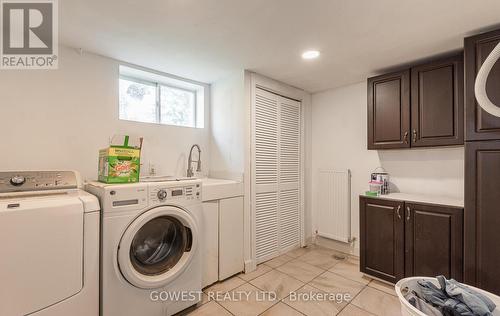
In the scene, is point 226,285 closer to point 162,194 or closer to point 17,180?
point 162,194

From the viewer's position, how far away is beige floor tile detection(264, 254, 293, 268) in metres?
2.65

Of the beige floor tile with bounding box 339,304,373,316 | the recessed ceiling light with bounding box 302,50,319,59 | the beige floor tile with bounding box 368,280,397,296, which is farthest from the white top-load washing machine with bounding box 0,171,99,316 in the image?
the beige floor tile with bounding box 368,280,397,296

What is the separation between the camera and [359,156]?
2873mm

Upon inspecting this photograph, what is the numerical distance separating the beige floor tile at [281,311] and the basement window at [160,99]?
2.04m

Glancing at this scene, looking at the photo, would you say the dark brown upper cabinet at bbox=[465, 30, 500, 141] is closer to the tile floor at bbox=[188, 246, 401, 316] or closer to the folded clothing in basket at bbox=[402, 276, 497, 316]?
the folded clothing in basket at bbox=[402, 276, 497, 316]

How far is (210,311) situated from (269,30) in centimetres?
219

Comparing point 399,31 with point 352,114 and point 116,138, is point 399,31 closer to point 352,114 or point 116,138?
point 352,114

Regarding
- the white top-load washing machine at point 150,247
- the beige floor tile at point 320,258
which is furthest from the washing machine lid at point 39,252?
the beige floor tile at point 320,258

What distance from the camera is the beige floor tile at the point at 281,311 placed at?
178 cm

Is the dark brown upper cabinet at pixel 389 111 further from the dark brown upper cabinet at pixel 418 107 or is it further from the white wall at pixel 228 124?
the white wall at pixel 228 124

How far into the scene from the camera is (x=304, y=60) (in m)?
2.24

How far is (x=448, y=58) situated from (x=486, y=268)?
1646mm

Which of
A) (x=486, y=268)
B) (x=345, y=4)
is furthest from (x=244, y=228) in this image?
(x=345, y=4)

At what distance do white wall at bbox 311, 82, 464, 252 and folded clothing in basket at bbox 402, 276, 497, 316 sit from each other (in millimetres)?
1204
